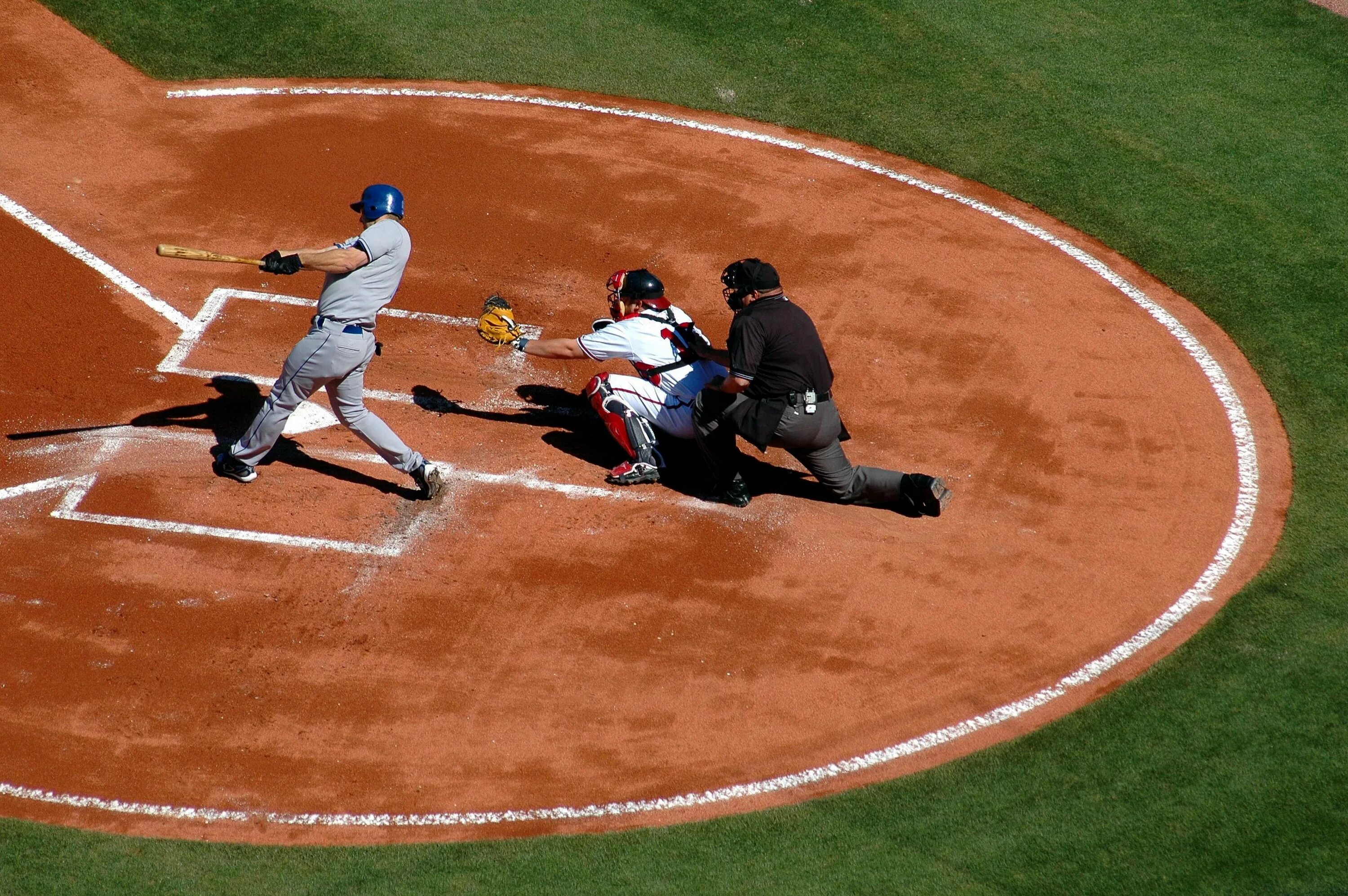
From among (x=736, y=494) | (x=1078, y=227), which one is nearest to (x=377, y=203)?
(x=736, y=494)

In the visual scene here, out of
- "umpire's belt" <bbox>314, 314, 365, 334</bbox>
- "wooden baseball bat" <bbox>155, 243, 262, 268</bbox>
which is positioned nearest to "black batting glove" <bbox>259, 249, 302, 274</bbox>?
"wooden baseball bat" <bbox>155, 243, 262, 268</bbox>

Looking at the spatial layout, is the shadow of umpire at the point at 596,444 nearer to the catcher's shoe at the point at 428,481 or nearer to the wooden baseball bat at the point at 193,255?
the catcher's shoe at the point at 428,481

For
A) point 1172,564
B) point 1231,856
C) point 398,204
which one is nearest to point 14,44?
point 398,204

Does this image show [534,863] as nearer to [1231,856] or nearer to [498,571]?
[498,571]

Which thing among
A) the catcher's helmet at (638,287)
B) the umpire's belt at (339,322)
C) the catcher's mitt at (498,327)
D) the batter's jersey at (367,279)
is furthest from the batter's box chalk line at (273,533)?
the catcher's helmet at (638,287)

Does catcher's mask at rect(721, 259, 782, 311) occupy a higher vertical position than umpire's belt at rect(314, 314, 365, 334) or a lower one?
higher

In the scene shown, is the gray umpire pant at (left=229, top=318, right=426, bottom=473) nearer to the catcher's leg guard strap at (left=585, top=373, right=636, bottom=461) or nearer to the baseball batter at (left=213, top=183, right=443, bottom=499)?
the baseball batter at (left=213, top=183, right=443, bottom=499)

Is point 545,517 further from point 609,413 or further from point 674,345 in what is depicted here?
point 674,345
